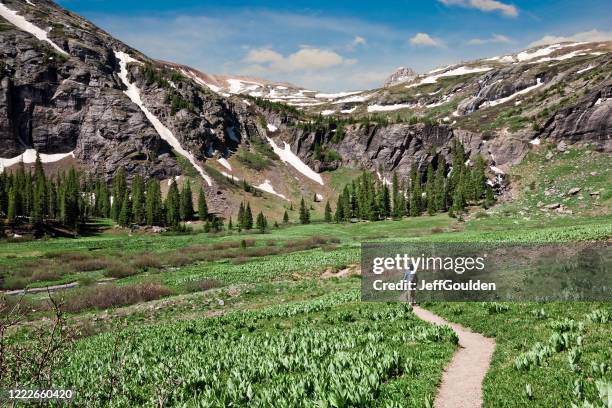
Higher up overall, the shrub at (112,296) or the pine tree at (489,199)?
the pine tree at (489,199)

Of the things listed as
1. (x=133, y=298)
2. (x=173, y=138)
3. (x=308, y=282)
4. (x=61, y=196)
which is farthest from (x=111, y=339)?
(x=173, y=138)

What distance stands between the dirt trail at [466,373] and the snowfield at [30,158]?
193 m

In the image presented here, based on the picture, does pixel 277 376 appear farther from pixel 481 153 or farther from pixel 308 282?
pixel 481 153

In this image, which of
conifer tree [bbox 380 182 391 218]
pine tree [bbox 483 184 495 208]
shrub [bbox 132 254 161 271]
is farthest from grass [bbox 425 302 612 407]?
conifer tree [bbox 380 182 391 218]

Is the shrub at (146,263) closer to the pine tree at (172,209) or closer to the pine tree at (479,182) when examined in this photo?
the pine tree at (172,209)

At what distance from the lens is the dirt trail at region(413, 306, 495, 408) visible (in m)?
9.29

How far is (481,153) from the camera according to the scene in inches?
6486

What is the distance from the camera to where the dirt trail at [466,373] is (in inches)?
366

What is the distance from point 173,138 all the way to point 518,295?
7752 inches

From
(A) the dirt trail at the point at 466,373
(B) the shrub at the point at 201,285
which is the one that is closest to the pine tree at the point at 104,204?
Result: (B) the shrub at the point at 201,285

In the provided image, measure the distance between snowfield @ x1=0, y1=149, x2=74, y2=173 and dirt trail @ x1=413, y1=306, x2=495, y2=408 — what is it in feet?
634

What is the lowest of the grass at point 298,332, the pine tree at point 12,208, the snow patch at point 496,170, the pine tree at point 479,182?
the grass at point 298,332

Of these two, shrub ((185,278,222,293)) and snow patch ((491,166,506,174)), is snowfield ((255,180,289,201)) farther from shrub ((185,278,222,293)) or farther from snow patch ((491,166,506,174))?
shrub ((185,278,222,293))

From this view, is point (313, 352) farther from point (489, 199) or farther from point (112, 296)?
point (489, 199)
